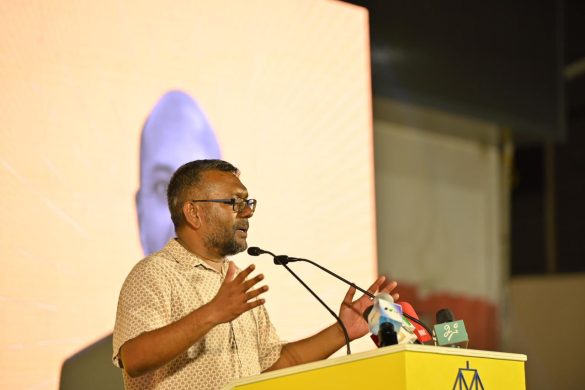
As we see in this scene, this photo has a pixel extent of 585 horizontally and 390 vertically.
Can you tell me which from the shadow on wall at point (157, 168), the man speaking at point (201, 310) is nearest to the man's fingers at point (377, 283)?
the man speaking at point (201, 310)

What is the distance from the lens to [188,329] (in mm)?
2348

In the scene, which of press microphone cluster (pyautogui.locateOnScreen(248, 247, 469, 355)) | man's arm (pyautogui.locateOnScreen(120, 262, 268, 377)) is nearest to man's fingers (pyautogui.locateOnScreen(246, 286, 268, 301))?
man's arm (pyautogui.locateOnScreen(120, 262, 268, 377))

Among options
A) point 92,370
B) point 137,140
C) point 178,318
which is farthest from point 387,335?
point 137,140

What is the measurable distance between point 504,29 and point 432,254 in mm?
1468

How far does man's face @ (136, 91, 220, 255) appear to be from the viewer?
3229 mm

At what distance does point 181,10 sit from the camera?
3.45 metres

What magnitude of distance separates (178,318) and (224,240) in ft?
0.98

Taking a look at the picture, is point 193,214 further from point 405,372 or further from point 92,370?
point 405,372

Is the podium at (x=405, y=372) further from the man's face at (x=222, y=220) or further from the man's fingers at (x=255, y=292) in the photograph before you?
the man's face at (x=222, y=220)

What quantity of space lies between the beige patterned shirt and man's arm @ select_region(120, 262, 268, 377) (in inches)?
3.6

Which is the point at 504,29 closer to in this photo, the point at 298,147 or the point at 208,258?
the point at 298,147

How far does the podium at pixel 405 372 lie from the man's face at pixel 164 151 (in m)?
1.06

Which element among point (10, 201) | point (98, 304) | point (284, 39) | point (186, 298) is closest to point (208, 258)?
point (186, 298)

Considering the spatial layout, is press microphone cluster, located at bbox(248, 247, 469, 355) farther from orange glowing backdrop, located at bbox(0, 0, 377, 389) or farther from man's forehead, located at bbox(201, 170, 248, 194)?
orange glowing backdrop, located at bbox(0, 0, 377, 389)
